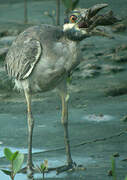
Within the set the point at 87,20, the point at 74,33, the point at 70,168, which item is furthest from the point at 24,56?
the point at 70,168

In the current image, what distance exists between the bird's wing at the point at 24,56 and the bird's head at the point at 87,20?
1.40ft

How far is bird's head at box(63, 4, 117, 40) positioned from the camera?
389cm

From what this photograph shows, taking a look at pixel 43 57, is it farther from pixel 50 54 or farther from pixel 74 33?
pixel 74 33

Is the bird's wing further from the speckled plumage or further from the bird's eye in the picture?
the bird's eye

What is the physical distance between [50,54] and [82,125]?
5.69 feet

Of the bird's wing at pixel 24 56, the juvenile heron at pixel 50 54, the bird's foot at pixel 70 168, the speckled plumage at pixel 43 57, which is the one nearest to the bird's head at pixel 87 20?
the juvenile heron at pixel 50 54

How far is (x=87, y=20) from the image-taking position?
3.96 meters

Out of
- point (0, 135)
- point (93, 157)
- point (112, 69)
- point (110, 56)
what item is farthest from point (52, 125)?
point (110, 56)

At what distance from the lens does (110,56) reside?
368 inches

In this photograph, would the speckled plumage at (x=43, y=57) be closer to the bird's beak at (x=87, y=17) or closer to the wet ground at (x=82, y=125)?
the bird's beak at (x=87, y=17)

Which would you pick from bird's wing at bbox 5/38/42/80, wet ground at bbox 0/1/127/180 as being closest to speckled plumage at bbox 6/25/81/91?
bird's wing at bbox 5/38/42/80

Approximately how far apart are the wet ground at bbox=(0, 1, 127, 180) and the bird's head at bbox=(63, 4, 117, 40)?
4.52ft

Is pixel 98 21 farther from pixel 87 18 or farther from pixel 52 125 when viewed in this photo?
pixel 52 125

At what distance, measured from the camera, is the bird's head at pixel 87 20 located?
153 inches
